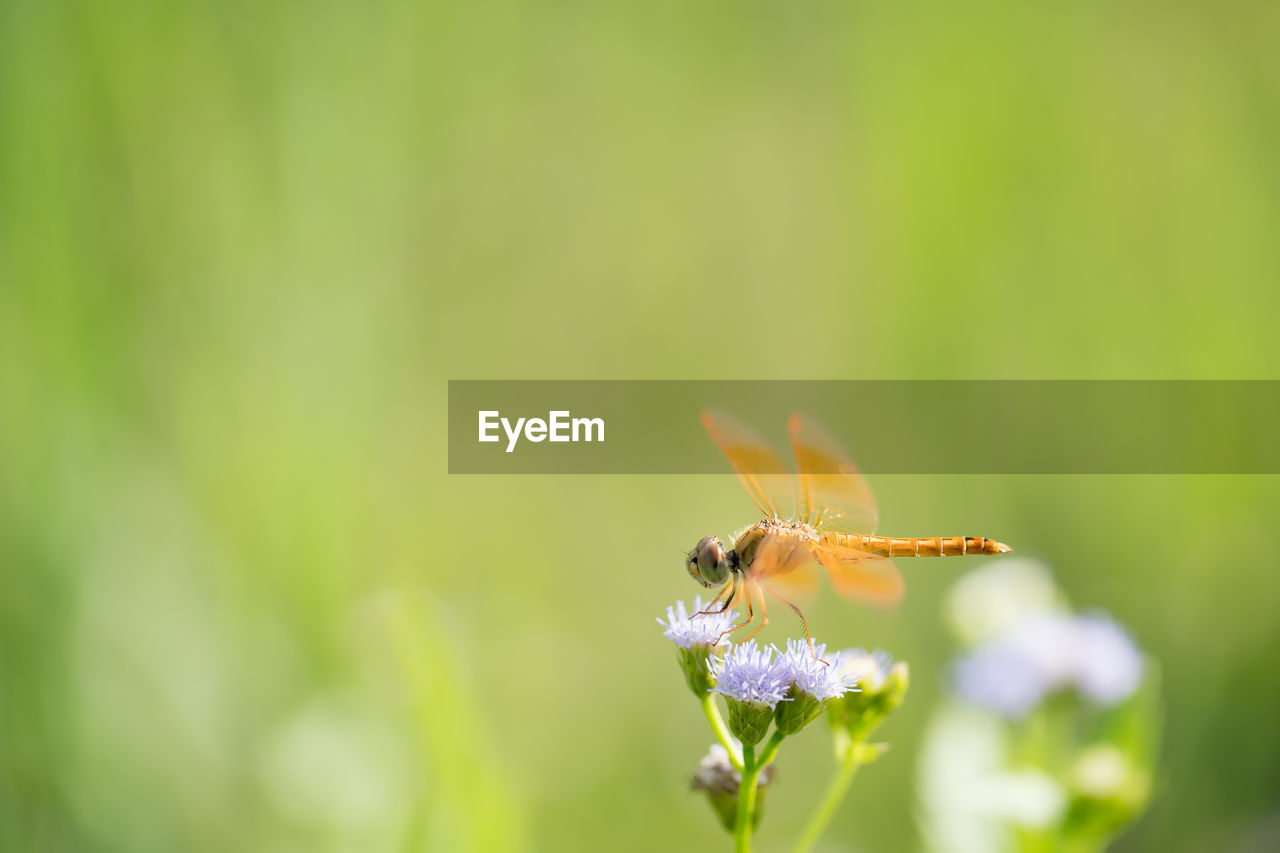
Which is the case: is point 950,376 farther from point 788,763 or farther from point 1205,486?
point 788,763

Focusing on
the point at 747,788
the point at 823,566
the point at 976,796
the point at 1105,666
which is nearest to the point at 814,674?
the point at 747,788

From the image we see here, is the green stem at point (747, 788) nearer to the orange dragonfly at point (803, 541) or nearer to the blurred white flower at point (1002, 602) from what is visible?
the orange dragonfly at point (803, 541)

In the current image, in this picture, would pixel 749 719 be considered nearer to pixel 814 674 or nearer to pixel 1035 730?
pixel 814 674

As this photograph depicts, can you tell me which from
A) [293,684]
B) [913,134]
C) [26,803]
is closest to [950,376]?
[913,134]

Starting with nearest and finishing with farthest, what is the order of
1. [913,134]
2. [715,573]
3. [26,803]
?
1. [715,573]
2. [26,803]
3. [913,134]

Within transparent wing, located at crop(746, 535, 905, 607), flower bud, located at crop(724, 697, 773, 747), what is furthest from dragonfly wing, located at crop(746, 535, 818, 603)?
flower bud, located at crop(724, 697, 773, 747)

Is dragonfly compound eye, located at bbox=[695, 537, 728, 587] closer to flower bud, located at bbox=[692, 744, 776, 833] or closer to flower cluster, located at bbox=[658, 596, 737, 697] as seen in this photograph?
flower cluster, located at bbox=[658, 596, 737, 697]
